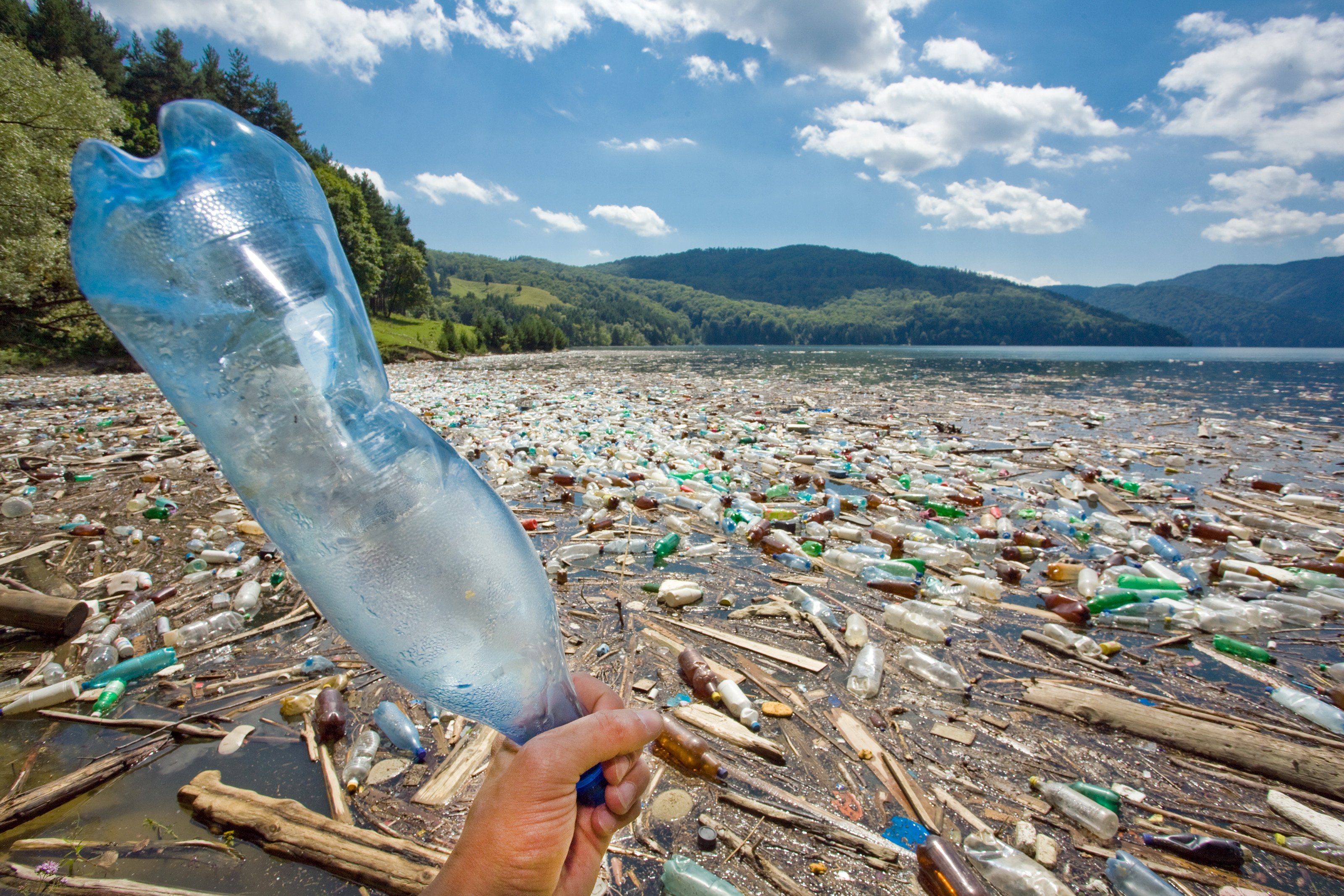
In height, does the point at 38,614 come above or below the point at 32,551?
above

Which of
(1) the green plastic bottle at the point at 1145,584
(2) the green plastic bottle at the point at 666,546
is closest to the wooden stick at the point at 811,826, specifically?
(2) the green plastic bottle at the point at 666,546

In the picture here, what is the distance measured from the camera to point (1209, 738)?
2.64 meters

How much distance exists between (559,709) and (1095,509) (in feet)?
25.2

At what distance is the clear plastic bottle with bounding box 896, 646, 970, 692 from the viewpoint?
123 inches

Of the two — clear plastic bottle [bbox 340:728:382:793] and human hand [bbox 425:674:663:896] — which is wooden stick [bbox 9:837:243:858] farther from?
human hand [bbox 425:674:663:896]

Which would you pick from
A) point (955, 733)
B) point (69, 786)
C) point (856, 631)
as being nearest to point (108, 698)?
point (69, 786)

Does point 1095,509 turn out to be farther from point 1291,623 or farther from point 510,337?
point 510,337

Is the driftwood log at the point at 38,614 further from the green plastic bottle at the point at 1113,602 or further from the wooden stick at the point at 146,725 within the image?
the green plastic bottle at the point at 1113,602

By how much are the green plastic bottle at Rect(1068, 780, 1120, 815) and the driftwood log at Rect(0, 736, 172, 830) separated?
4312 millimetres

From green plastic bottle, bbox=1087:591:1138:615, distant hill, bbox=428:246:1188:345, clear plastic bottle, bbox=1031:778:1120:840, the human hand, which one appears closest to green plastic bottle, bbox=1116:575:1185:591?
green plastic bottle, bbox=1087:591:1138:615

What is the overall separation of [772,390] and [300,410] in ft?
64.1

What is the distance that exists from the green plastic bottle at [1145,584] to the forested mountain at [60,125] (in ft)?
20.1

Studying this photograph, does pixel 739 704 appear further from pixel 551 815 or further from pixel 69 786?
pixel 69 786

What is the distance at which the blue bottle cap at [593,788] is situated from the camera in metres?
1.29
